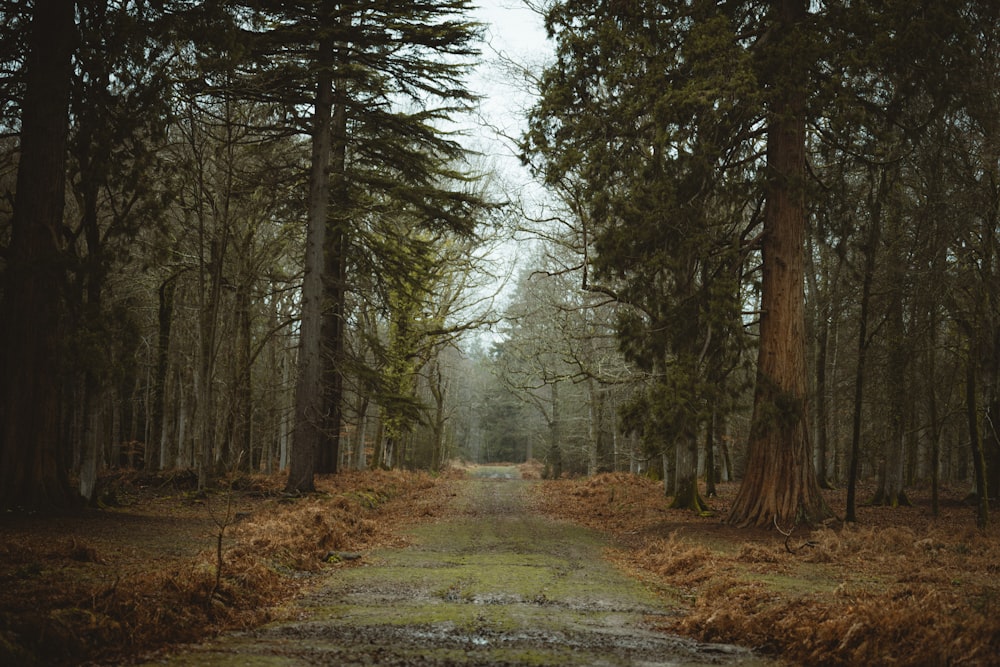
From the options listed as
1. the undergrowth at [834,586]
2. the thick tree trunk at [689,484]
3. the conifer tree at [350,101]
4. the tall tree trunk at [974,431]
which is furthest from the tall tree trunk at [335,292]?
the tall tree trunk at [974,431]

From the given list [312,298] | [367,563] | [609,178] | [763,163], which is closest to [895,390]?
[763,163]

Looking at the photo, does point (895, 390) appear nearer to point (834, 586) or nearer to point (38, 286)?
point (834, 586)

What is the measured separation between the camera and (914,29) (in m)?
10.1

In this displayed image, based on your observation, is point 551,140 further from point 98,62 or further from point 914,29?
point 98,62

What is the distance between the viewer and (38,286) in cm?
1018

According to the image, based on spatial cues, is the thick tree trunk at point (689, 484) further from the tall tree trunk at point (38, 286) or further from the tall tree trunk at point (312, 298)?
the tall tree trunk at point (38, 286)

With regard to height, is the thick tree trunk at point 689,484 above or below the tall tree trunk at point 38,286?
below

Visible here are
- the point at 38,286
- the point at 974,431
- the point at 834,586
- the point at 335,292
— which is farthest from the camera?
the point at 335,292

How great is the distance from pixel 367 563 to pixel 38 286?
6.49 meters

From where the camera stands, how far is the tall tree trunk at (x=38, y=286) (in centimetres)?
1000

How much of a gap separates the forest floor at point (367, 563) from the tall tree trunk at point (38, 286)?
78 centimetres

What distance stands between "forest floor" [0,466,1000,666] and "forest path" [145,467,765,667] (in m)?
0.21

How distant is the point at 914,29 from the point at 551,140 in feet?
20.1

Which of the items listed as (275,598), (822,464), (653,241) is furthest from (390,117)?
(822,464)
